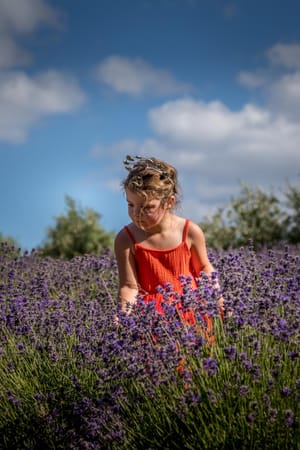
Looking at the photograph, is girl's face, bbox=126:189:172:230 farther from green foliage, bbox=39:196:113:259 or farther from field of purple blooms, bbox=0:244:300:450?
green foliage, bbox=39:196:113:259

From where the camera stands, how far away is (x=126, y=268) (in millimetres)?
3826

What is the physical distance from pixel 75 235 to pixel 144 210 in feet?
36.1

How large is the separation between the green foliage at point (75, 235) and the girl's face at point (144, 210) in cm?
1066

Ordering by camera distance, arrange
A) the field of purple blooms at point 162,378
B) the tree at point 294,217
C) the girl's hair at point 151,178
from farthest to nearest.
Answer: the tree at point 294,217
the girl's hair at point 151,178
the field of purple blooms at point 162,378

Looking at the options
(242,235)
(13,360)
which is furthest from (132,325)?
(242,235)

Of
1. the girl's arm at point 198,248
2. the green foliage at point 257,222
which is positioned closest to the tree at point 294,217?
the green foliage at point 257,222

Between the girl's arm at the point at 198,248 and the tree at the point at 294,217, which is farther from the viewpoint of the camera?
the tree at the point at 294,217

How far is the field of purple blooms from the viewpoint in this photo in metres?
2.51

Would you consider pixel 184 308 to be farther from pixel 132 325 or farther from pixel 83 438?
pixel 83 438

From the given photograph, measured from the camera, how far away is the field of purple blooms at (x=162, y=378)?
2.51 meters

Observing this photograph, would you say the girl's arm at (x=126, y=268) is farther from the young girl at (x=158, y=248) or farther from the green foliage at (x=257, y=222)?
the green foliage at (x=257, y=222)

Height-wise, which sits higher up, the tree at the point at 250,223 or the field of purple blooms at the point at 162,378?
the tree at the point at 250,223

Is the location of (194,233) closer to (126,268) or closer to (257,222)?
(126,268)

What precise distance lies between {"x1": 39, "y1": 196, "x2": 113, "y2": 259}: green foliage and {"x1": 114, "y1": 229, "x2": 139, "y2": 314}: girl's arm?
1049cm
